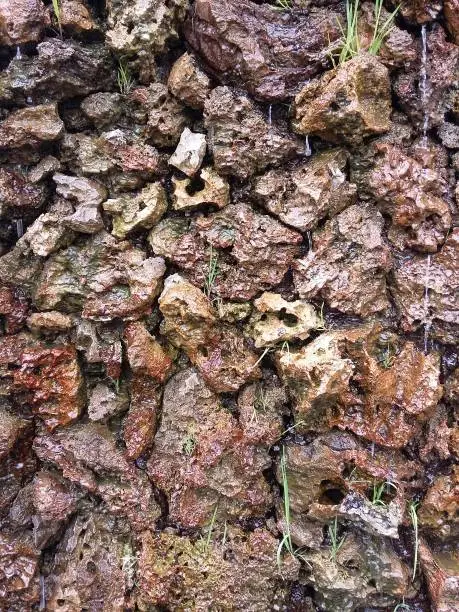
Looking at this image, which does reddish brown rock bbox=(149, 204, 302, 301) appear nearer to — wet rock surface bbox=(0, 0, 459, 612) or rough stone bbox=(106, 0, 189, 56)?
wet rock surface bbox=(0, 0, 459, 612)

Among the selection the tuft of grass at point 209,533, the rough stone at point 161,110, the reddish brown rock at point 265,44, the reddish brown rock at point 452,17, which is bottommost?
the tuft of grass at point 209,533

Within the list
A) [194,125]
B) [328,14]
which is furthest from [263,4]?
[194,125]

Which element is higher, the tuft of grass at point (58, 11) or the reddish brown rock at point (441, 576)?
the tuft of grass at point (58, 11)

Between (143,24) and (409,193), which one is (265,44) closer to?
(143,24)

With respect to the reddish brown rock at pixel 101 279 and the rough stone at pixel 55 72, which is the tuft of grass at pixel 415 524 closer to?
the reddish brown rock at pixel 101 279

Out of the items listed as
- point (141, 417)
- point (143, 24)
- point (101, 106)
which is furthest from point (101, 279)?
point (143, 24)

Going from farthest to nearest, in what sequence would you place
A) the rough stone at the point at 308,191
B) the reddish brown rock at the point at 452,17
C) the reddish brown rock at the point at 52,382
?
the reddish brown rock at the point at 52,382 < the rough stone at the point at 308,191 < the reddish brown rock at the point at 452,17

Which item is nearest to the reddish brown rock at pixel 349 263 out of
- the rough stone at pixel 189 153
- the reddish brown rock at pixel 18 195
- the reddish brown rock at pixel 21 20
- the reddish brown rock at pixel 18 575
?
the rough stone at pixel 189 153

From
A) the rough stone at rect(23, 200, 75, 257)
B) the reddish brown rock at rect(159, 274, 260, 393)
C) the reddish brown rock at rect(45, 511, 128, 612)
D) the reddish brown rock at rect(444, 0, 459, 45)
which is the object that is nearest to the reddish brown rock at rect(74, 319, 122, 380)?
the reddish brown rock at rect(159, 274, 260, 393)
